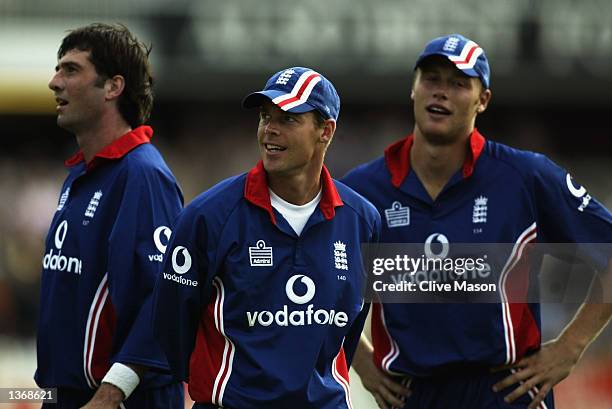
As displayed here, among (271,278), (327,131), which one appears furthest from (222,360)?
(327,131)

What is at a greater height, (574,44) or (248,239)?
(574,44)

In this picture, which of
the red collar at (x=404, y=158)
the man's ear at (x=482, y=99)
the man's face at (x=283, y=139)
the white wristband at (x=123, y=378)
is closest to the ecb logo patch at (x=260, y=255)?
the man's face at (x=283, y=139)

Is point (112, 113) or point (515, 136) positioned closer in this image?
point (112, 113)

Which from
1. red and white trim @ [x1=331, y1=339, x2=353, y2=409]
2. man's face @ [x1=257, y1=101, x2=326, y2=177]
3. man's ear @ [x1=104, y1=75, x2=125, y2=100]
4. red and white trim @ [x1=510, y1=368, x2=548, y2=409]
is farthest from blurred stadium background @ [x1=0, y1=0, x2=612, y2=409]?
man's face @ [x1=257, y1=101, x2=326, y2=177]

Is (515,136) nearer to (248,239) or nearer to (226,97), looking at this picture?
(226,97)

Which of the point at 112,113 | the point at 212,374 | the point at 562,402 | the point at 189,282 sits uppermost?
the point at 112,113

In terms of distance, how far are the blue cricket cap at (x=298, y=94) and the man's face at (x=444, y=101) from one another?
2.79 ft

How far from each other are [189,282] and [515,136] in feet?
50.4

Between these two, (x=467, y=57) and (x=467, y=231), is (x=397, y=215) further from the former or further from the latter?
(x=467, y=57)

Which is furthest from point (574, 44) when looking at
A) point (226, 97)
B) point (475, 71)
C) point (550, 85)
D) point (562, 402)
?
point (475, 71)

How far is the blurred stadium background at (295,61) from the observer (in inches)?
692

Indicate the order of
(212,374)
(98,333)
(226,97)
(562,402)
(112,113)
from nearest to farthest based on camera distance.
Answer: (212,374), (98,333), (112,113), (562,402), (226,97)

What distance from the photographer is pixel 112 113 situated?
555 cm

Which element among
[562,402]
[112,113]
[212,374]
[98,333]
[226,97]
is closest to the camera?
[212,374]
